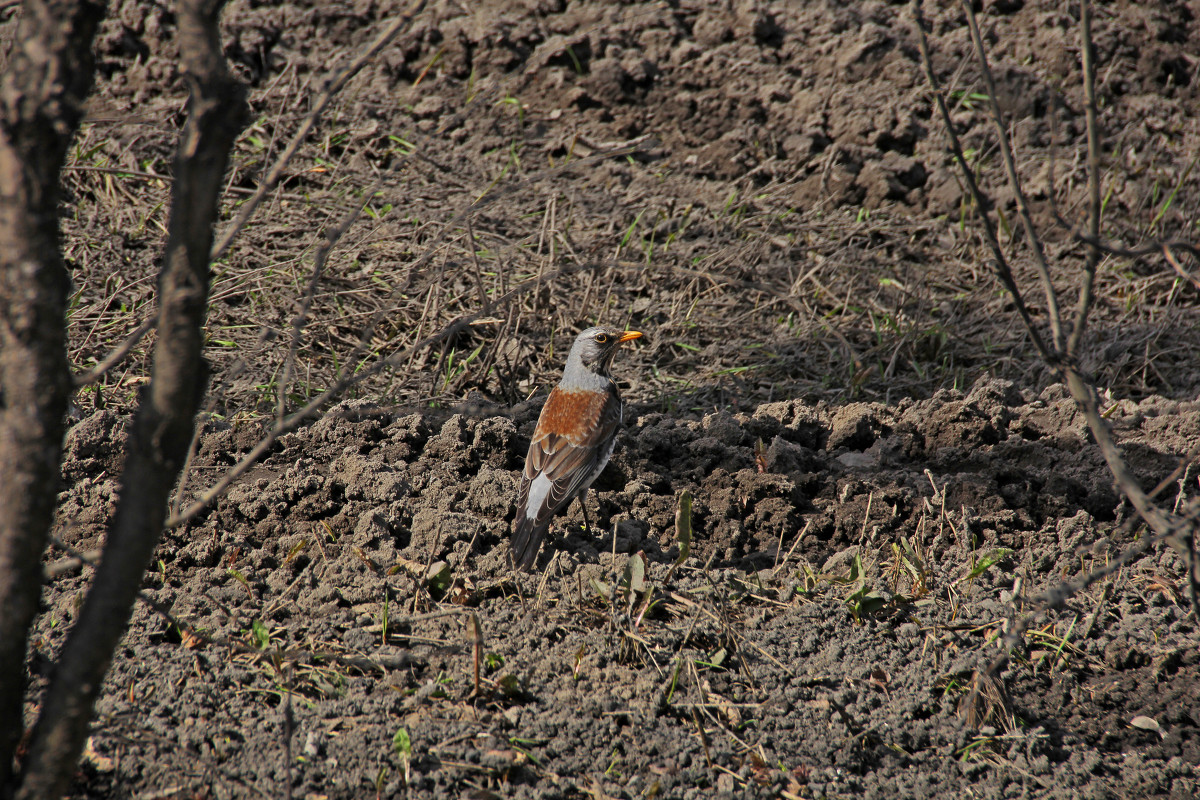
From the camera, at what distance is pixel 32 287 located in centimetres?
175

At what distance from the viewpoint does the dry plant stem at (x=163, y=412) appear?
184cm

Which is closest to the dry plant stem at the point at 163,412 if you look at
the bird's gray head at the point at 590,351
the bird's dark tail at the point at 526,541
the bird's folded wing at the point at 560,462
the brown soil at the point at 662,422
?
the brown soil at the point at 662,422

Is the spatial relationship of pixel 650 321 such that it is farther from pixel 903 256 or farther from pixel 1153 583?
pixel 1153 583

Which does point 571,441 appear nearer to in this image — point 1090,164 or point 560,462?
point 560,462

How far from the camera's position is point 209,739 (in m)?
2.85

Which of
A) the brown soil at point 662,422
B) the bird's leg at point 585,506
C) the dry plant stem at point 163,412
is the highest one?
the dry plant stem at point 163,412

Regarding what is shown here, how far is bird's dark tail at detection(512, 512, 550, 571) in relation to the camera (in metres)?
3.80

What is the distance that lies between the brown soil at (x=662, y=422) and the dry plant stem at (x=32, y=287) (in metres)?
0.46

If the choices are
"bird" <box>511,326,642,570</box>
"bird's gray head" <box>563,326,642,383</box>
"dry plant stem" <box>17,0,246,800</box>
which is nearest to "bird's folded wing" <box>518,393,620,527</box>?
"bird" <box>511,326,642,570</box>

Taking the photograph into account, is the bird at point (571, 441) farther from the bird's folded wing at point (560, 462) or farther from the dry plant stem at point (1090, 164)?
the dry plant stem at point (1090, 164)

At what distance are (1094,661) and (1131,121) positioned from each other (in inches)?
240

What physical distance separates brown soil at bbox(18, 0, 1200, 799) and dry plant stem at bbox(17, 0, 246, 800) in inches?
11.1

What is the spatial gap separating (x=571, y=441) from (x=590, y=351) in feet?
3.18

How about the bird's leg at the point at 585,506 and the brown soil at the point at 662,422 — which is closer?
the brown soil at the point at 662,422
